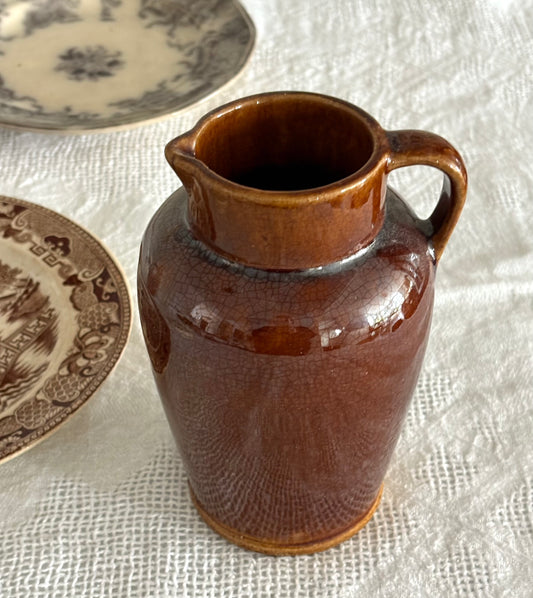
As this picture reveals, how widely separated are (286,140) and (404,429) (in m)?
0.34

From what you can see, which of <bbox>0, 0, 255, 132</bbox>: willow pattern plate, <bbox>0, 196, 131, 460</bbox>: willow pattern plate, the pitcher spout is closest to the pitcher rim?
the pitcher spout

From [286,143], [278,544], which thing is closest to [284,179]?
[286,143]

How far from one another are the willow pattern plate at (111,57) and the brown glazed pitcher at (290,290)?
0.48 metres

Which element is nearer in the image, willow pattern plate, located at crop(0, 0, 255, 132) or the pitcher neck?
the pitcher neck

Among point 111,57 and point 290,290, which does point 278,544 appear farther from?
point 111,57

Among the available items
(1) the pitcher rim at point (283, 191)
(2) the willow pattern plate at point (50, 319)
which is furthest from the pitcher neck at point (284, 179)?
(2) the willow pattern plate at point (50, 319)

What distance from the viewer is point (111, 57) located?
1.23m

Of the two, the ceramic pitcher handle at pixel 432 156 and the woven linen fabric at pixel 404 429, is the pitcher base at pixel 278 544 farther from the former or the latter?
the ceramic pitcher handle at pixel 432 156

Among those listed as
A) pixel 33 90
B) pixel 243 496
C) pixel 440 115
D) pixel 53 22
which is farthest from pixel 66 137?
pixel 243 496

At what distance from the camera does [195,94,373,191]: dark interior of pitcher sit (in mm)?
613

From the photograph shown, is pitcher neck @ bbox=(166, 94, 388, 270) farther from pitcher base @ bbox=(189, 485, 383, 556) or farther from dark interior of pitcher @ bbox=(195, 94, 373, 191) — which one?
pitcher base @ bbox=(189, 485, 383, 556)

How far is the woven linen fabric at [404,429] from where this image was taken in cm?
73

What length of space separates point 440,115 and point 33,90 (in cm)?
55

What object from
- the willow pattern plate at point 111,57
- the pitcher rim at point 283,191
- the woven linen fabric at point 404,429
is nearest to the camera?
the pitcher rim at point 283,191
